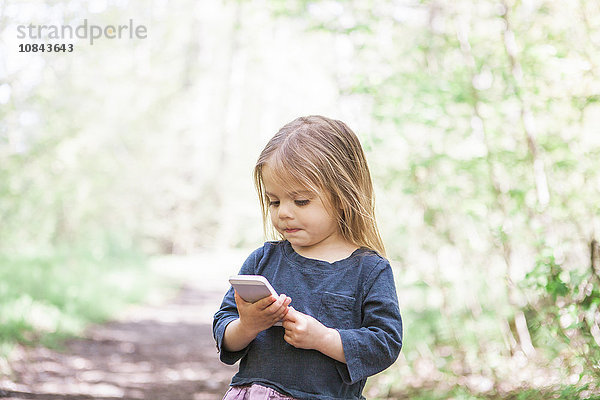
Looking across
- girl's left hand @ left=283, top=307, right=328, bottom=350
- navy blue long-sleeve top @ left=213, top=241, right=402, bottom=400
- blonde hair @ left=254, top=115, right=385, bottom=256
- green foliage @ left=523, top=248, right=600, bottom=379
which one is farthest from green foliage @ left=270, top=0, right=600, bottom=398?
girl's left hand @ left=283, top=307, right=328, bottom=350

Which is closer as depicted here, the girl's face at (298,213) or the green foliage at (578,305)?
the girl's face at (298,213)

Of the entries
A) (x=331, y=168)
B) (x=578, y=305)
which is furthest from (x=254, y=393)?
(x=578, y=305)

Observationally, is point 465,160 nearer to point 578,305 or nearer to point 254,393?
point 578,305

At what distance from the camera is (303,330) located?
1.85m

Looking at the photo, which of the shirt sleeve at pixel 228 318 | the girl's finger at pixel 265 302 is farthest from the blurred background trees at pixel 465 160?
the girl's finger at pixel 265 302

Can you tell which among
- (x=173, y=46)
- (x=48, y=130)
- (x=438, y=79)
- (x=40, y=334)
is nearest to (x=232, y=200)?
(x=173, y=46)

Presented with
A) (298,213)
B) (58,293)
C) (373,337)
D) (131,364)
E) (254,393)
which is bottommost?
(131,364)

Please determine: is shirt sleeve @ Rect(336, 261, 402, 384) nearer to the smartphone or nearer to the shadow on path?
the smartphone

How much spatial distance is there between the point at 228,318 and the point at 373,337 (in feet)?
1.62

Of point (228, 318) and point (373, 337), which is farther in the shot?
point (228, 318)

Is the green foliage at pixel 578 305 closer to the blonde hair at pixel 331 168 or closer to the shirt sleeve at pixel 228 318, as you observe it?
the blonde hair at pixel 331 168

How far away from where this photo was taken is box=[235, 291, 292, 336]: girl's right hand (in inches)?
72.1

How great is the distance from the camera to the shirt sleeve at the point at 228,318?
2.06 metres

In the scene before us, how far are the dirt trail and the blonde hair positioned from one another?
3.13 metres
